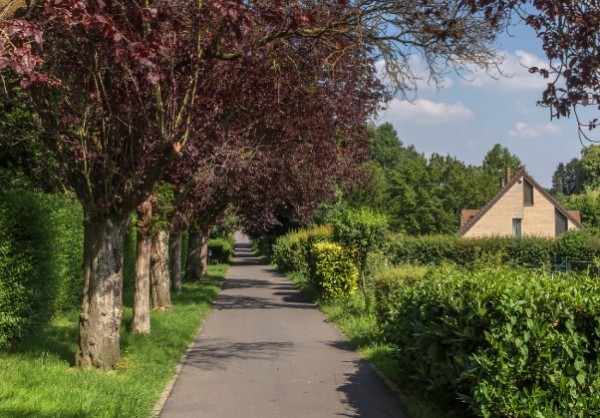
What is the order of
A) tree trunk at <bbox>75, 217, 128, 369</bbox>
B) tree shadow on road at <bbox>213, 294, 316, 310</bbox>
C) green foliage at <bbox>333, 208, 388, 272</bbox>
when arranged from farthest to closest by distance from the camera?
tree shadow on road at <bbox>213, 294, 316, 310</bbox> → green foliage at <bbox>333, 208, 388, 272</bbox> → tree trunk at <bbox>75, 217, 128, 369</bbox>

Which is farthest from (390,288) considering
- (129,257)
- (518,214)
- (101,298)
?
(518,214)

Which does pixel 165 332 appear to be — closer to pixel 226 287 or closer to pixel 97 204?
pixel 97 204

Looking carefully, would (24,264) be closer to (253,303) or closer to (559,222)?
(253,303)

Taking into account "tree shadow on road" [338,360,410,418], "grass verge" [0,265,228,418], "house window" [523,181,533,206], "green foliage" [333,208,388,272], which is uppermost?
"house window" [523,181,533,206]

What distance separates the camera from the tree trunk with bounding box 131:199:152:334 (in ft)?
43.7

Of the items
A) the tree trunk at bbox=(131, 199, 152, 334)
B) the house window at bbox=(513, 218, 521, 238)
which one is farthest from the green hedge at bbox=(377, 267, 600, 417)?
the house window at bbox=(513, 218, 521, 238)

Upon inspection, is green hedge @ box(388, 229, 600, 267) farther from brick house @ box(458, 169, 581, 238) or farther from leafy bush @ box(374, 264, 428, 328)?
leafy bush @ box(374, 264, 428, 328)

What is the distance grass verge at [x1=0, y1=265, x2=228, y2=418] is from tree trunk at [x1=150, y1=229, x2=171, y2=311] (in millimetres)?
3906

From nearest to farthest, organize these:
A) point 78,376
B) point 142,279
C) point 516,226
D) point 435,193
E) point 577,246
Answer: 1. point 78,376
2. point 142,279
3. point 577,246
4. point 516,226
5. point 435,193

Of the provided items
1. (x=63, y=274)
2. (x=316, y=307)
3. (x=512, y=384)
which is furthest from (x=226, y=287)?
(x=512, y=384)

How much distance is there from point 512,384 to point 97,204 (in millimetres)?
5973

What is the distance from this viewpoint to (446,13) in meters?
8.05

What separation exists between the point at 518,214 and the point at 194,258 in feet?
125

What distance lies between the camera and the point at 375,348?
469 inches
